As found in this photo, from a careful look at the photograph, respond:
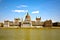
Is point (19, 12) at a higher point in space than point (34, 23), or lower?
higher

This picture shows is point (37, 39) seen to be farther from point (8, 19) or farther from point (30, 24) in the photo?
point (8, 19)

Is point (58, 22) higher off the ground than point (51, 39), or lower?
higher

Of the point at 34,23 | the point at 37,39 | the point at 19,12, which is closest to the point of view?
the point at 19,12

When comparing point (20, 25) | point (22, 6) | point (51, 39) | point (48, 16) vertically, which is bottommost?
point (51, 39)

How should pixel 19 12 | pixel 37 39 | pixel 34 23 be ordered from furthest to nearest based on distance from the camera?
1. pixel 37 39
2. pixel 34 23
3. pixel 19 12

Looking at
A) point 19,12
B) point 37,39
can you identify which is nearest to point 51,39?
point 37,39

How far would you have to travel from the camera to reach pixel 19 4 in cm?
341

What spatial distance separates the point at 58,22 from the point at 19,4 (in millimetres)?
1054

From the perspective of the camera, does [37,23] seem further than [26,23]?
Yes

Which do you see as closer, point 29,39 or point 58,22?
point 58,22

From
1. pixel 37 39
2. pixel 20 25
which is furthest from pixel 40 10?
pixel 37 39

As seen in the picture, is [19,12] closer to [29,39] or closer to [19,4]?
[19,4]

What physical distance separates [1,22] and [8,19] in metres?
0.19

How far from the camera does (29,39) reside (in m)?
4.12
